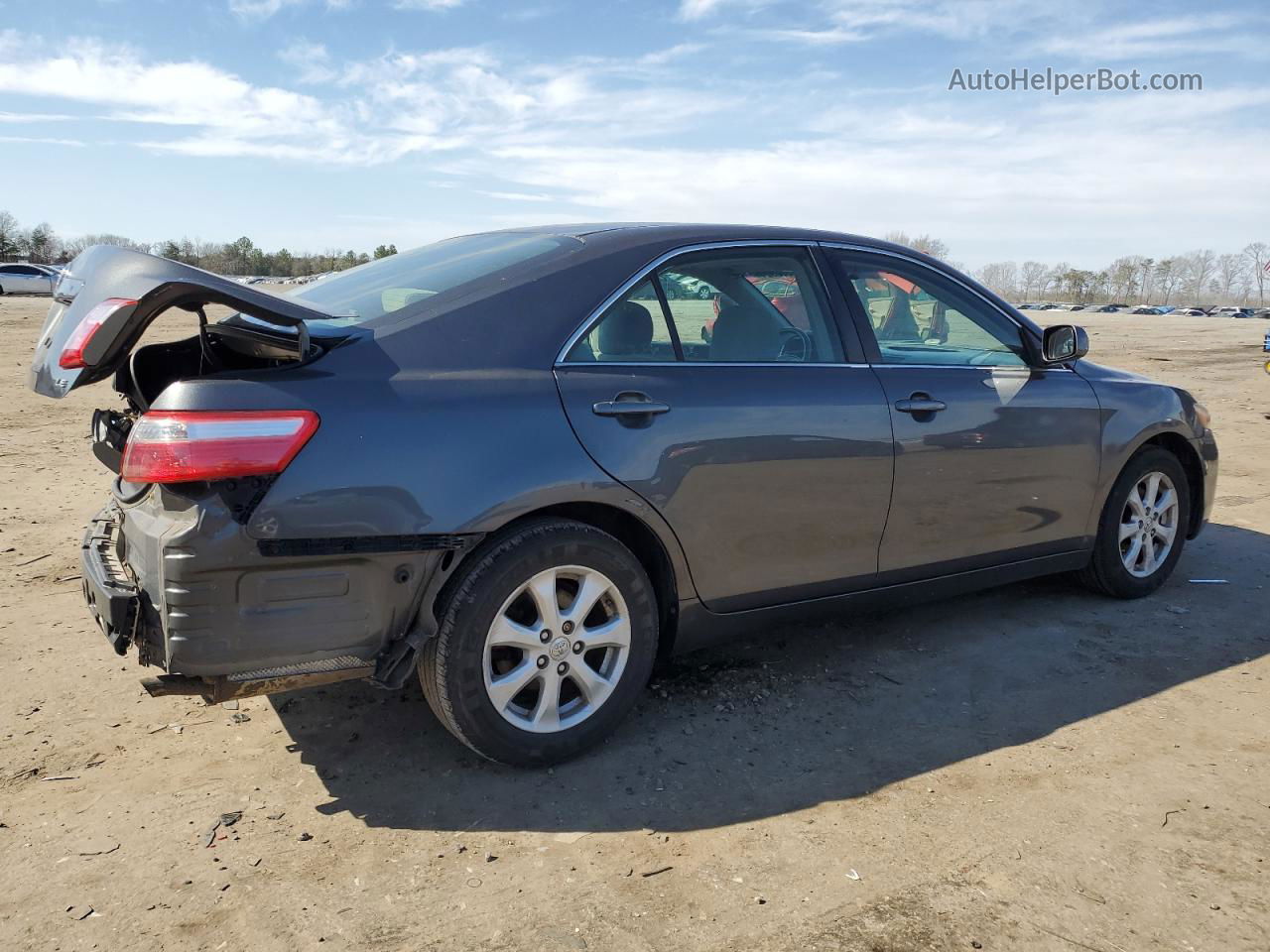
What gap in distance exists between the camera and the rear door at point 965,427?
12.5 ft

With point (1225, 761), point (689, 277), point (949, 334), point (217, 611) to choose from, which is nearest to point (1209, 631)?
point (1225, 761)

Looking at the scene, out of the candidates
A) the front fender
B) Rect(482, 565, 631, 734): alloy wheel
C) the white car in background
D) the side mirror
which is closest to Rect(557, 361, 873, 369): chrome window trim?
Rect(482, 565, 631, 734): alloy wheel

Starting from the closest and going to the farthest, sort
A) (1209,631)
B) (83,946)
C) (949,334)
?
(83,946)
(949,334)
(1209,631)

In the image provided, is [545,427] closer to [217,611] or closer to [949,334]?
[217,611]

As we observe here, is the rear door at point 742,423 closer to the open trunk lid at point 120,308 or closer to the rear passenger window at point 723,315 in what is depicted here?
the rear passenger window at point 723,315

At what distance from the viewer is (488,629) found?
115 inches

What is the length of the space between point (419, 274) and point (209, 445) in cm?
123

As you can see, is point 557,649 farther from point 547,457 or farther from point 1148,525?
point 1148,525

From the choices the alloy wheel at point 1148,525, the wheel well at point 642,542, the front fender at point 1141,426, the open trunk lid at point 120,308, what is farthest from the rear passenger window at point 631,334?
the alloy wheel at point 1148,525

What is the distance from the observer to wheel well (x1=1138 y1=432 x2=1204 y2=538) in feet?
16.1

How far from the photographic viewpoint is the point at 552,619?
9.91 feet

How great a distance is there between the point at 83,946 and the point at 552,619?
4.61 feet

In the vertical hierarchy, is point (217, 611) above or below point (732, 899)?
above

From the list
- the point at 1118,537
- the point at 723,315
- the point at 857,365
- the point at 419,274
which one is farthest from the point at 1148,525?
the point at 419,274
